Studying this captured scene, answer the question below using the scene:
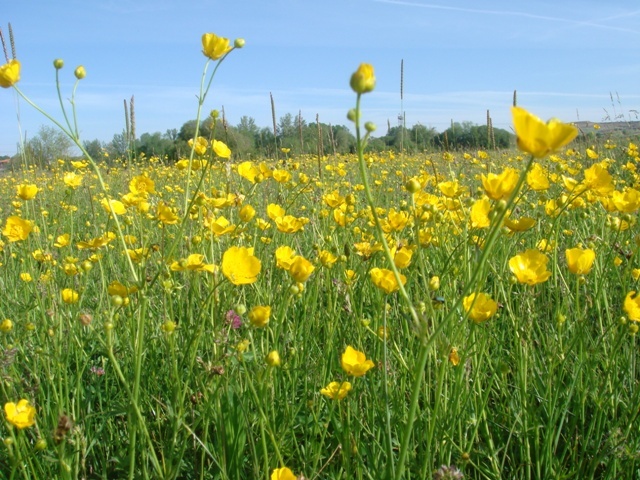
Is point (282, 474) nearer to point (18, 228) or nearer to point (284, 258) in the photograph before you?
point (284, 258)

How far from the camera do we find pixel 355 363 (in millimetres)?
1191

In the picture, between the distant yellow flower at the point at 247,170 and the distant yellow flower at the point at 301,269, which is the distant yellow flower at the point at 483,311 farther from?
the distant yellow flower at the point at 247,170

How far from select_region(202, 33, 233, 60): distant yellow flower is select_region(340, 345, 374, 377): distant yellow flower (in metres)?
0.80

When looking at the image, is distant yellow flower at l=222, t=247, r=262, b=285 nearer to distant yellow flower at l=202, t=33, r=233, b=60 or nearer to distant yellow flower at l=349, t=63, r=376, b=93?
distant yellow flower at l=202, t=33, r=233, b=60

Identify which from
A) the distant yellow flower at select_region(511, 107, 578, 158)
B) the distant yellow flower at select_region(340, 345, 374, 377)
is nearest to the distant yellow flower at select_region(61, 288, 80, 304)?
the distant yellow flower at select_region(340, 345, 374, 377)

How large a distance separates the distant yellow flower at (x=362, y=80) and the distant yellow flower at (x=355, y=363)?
614 millimetres

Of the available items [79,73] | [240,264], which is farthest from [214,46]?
[240,264]

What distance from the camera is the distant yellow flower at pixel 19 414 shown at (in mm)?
1025

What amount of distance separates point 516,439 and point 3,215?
4678 millimetres

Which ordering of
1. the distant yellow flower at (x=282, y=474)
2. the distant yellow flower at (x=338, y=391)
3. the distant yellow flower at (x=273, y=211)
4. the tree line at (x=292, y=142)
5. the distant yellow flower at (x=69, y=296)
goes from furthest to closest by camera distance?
the tree line at (x=292, y=142), the distant yellow flower at (x=273, y=211), the distant yellow flower at (x=69, y=296), the distant yellow flower at (x=338, y=391), the distant yellow flower at (x=282, y=474)

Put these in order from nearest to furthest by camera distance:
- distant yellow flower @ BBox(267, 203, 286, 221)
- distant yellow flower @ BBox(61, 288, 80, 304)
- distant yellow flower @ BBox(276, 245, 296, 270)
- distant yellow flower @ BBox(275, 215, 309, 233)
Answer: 1. distant yellow flower @ BBox(276, 245, 296, 270)
2. distant yellow flower @ BBox(61, 288, 80, 304)
3. distant yellow flower @ BBox(275, 215, 309, 233)
4. distant yellow flower @ BBox(267, 203, 286, 221)

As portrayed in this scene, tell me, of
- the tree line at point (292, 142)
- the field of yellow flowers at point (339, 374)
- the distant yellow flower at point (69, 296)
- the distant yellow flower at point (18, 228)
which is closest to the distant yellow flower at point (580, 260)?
the field of yellow flowers at point (339, 374)

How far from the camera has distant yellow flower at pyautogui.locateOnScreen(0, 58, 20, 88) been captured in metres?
1.31

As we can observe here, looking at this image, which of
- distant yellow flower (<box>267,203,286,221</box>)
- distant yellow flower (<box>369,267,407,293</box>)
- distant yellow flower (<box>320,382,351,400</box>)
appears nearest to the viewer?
distant yellow flower (<box>320,382,351,400</box>)
